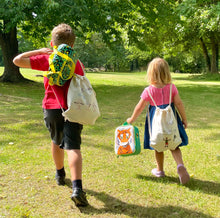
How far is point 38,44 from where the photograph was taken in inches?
784

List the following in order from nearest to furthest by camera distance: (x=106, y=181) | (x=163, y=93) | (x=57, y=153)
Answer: (x=57, y=153) → (x=163, y=93) → (x=106, y=181)

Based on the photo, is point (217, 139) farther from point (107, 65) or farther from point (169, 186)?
point (107, 65)

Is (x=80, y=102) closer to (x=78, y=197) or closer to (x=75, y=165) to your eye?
(x=75, y=165)

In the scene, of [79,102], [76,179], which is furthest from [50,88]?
[76,179]

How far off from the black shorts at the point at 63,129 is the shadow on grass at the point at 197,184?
120cm

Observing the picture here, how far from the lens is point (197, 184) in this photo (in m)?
3.42

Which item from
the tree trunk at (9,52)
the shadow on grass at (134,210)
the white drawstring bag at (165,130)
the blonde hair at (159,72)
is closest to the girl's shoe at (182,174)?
the white drawstring bag at (165,130)

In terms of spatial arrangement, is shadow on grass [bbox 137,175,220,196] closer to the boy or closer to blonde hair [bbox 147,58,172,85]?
the boy

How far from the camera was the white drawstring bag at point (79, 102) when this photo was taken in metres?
2.76

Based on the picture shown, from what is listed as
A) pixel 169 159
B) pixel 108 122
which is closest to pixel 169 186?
pixel 169 159

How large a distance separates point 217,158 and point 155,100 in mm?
1712

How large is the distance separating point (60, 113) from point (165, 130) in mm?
1233

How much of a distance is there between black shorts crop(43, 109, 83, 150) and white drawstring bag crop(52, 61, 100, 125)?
118 millimetres

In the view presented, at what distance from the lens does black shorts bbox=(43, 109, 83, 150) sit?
9.46 ft
